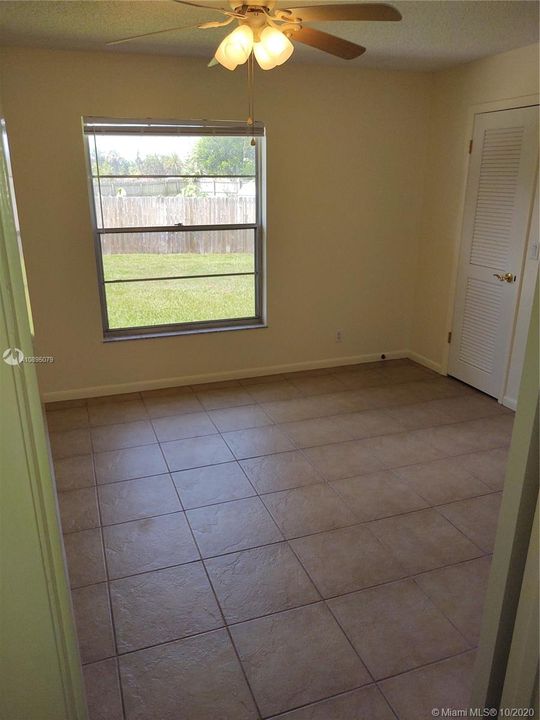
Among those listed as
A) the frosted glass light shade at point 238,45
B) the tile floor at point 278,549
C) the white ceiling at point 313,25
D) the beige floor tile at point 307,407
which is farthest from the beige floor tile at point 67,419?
the frosted glass light shade at point 238,45

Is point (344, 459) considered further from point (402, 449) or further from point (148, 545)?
point (148, 545)

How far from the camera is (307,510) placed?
2701 millimetres

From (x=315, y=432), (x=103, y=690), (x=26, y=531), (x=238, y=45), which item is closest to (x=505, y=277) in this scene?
(x=315, y=432)

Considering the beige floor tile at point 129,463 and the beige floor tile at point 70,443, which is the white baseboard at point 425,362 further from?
the beige floor tile at point 70,443

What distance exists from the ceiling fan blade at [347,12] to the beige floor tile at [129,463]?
2.41 metres

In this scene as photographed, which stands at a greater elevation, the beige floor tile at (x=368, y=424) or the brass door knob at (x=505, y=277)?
the brass door knob at (x=505, y=277)

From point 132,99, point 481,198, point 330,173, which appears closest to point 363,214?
point 330,173

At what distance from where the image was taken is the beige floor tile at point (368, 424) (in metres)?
3.55

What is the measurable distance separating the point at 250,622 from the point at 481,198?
345cm

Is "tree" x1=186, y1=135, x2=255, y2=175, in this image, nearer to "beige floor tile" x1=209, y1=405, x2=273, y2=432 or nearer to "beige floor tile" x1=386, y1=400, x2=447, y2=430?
"beige floor tile" x1=209, y1=405, x2=273, y2=432

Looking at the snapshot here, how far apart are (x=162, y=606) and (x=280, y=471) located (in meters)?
1.16

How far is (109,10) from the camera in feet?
8.59

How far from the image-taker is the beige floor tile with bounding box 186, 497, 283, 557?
2445 mm

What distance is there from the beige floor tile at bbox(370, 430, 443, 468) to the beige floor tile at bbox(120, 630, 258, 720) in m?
1.61
